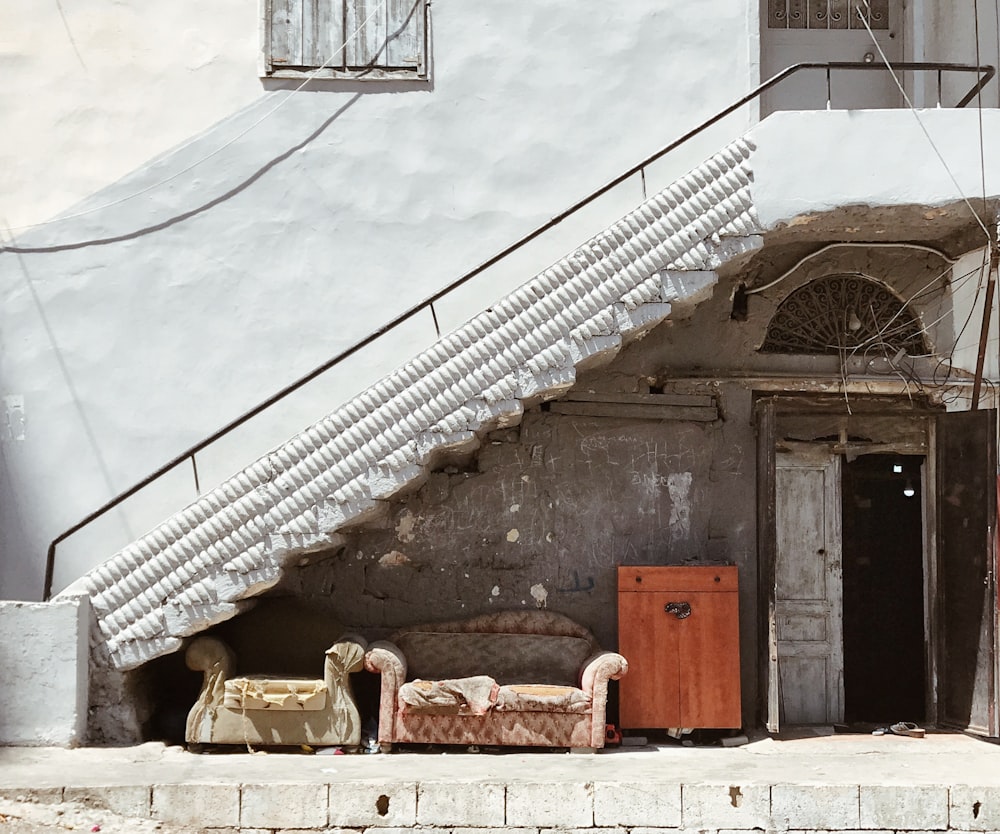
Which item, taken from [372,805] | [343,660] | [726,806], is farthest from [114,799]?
[726,806]

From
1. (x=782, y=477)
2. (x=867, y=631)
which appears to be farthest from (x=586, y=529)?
(x=867, y=631)

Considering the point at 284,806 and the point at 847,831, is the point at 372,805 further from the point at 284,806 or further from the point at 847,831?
the point at 847,831

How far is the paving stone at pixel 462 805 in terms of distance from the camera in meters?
7.41

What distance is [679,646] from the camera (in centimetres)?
912

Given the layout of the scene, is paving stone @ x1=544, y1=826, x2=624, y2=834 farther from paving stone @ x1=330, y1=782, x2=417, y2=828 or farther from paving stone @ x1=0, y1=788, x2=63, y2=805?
paving stone @ x1=0, y1=788, x2=63, y2=805

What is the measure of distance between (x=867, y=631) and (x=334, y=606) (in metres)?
4.86

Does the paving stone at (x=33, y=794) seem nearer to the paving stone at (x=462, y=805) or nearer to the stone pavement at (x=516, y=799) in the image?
the stone pavement at (x=516, y=799)

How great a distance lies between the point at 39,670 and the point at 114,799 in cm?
144

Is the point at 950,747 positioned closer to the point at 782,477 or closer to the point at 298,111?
the point at 782,477

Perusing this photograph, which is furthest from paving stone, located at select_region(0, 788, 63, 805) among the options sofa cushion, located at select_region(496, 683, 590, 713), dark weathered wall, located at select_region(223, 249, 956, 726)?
sofa cushion, located at select_region(496, 683, 590, 713)

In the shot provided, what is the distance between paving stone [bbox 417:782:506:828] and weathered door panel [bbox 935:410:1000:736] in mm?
4371

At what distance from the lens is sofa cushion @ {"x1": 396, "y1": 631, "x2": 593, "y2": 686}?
924cm

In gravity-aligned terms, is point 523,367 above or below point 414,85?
below

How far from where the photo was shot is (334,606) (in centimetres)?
961
